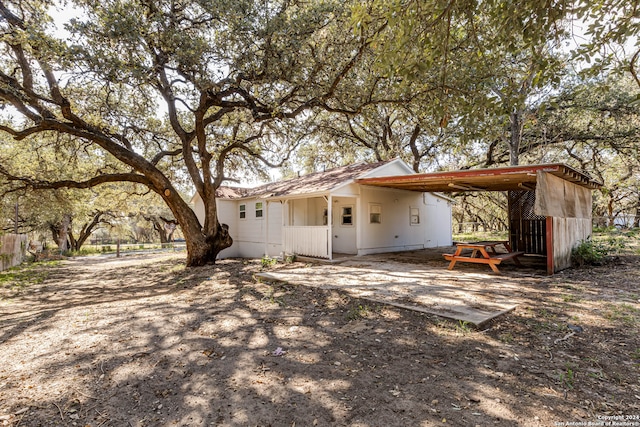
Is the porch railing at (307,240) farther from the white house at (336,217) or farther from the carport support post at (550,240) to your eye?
the carport support post at (550,240)

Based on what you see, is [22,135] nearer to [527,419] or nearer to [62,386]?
[62,386]

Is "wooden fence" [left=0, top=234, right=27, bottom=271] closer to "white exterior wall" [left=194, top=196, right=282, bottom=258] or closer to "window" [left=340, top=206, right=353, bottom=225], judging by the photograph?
"white exterior wall" [left=194, top=196, right=282, bottom=258]

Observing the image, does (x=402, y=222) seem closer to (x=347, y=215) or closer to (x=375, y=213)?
(x=375, y=213)

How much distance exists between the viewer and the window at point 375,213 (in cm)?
1302

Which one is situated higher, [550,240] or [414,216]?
[414,216]

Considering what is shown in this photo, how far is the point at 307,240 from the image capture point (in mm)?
12188

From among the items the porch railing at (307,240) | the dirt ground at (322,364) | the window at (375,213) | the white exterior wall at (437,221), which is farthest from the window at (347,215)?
the dirt ground at (322,364)

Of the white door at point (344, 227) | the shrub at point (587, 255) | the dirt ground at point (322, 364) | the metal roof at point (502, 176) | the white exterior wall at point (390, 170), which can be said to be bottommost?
the dirt ground at point (322, 364)

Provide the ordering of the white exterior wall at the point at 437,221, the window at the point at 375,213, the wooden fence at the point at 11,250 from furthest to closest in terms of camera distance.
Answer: the white exterior wall at the point at 437,221 < the wooden fence at the point at 11,250 < the window at the point at 375,213

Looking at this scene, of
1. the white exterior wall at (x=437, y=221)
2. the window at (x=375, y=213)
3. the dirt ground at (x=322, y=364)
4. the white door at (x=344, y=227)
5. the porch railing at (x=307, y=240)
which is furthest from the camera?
the white exterior wall at (x=437, y=221)

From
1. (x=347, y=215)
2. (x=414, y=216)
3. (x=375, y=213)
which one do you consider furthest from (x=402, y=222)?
(x=347, y=215)

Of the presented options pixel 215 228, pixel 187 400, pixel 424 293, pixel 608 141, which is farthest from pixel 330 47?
pixel 608 141

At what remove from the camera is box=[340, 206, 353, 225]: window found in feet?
44.2

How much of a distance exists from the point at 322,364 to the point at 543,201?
21.3 ft
